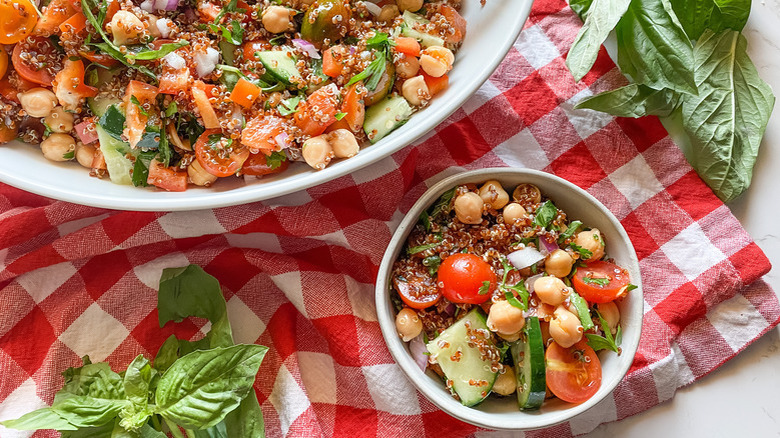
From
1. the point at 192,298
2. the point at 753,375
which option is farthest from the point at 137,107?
the point at 753,375

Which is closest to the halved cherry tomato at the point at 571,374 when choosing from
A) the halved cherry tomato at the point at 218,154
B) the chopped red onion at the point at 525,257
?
the chopped red onion at the point at 525,257

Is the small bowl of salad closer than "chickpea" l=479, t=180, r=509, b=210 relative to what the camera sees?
Yes

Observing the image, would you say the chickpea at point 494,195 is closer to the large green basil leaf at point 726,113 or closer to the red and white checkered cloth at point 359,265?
the red and white checkered cloth at point 359,265

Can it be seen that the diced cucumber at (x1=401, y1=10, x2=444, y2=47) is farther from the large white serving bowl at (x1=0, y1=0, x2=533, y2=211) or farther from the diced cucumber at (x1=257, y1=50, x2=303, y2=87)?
the diced cucumber at (x1=257, y1=50, x2=303, y2=87)

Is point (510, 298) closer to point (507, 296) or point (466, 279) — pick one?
point (507, 296)

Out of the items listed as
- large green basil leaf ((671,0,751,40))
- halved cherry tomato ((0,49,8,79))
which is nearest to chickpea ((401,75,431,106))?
large green basil leaf ((671,0,751,40))

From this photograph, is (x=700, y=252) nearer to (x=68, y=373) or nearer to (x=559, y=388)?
(x=559, y=388)

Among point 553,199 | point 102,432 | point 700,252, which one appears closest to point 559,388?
point 553,199
